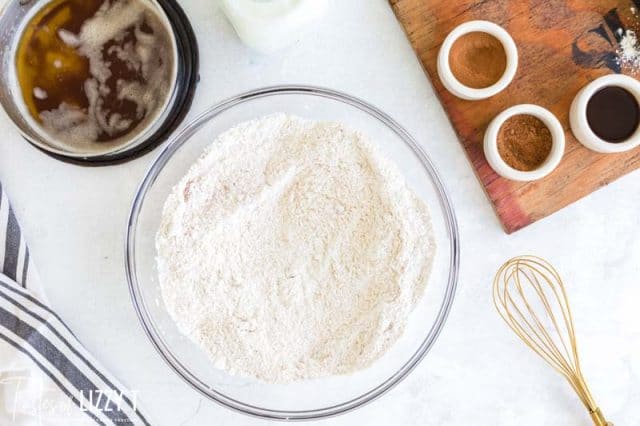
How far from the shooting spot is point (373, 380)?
106 centimetres

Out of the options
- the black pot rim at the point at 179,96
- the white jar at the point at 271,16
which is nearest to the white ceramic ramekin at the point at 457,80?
the white jar at the point at 271,16

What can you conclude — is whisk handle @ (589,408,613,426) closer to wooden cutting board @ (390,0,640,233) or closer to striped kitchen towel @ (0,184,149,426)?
wooden cutting board @ (390,0,640,233)

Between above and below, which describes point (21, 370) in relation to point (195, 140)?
below

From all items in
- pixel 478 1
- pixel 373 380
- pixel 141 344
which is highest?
pixel 478 1

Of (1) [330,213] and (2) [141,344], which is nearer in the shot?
(1) [330,213]

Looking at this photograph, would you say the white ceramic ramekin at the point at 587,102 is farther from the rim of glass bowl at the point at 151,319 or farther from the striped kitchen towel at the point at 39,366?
the striped kitchen towel at the point at 39,366

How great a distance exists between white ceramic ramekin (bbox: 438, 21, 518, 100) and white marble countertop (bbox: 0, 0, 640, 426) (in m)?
0.06

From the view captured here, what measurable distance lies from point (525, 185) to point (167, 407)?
77cm

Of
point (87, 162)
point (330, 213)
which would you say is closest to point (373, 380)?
point (330, 213)

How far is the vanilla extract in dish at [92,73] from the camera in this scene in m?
1.02

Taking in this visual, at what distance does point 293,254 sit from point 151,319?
0.29m

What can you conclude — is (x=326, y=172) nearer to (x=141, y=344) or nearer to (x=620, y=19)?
(x=141, y=344)

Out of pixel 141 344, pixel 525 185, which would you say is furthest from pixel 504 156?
pixel 141 344

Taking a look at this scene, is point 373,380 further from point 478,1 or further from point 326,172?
point 478,1
